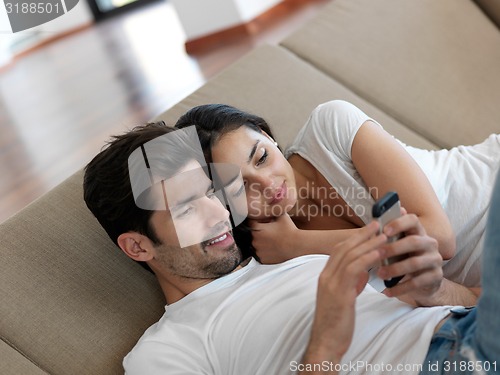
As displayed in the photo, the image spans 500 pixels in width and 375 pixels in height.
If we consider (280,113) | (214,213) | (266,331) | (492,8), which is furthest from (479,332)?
(492,8)

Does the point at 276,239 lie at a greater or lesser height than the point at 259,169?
lesser

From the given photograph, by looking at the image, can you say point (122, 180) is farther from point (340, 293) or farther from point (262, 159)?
point (340, 293)

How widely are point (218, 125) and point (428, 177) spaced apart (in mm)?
467

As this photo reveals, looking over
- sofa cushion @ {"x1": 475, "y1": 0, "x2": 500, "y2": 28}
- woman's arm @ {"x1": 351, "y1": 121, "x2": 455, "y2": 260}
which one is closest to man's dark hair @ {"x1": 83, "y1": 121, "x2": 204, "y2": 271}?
woman's arm @ {"x1": 351, "y1": 121, "x2": 455, "y2": 260}

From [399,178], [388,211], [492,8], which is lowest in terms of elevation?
[492,8]

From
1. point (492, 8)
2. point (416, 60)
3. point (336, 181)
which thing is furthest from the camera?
point (492, 8)

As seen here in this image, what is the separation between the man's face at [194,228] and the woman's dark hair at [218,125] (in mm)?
99

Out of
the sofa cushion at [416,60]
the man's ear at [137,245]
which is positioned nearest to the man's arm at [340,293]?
the man's ear at [137,245]

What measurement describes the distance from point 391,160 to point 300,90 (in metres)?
0.59

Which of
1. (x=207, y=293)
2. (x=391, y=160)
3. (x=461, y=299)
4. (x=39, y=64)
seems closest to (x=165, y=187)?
(x=207, y=293)

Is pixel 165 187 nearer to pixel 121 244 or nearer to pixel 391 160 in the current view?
pixel 121 244

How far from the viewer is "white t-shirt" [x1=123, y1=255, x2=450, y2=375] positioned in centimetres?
115

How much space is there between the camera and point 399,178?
4.41ft

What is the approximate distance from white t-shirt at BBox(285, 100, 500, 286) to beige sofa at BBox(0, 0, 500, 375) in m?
0.27
